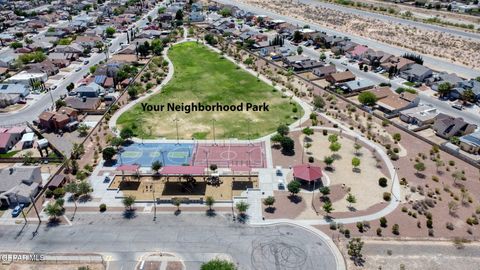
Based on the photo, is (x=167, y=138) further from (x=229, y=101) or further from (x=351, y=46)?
(x=351, y=46)

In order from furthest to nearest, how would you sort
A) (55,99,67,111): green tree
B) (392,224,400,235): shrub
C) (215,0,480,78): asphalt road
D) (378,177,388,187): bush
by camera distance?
(215,0,480,78): asphalt road → (55,99,67,111): green tree → (378,177,388,187): bush → (392,224,400,235): shrub

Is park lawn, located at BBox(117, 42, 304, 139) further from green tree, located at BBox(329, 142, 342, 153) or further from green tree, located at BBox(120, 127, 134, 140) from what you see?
green tree, located at BBox(329, 142, 342, 153)

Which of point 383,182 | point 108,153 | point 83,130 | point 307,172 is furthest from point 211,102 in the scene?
point 383,182

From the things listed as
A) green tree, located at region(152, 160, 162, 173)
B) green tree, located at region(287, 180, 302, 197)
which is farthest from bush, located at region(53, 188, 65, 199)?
green tree, located at region(287, 180, 302, 197)

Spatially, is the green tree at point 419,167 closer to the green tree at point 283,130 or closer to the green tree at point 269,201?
the green tree at point 283,130

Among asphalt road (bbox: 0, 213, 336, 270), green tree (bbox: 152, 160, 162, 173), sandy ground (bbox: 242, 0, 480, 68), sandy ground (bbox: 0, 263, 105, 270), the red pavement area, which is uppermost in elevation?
sandy ground (bbox: 242, 0, 480, 68)

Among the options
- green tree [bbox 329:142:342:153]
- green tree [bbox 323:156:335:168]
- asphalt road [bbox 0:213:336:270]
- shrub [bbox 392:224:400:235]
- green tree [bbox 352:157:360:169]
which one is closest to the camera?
asphalt road [bbox 0:213:336:270]

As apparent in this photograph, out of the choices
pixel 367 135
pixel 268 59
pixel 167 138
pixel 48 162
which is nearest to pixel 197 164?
pixel 167 138
